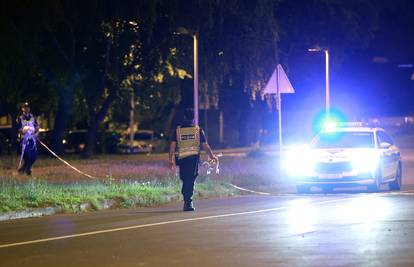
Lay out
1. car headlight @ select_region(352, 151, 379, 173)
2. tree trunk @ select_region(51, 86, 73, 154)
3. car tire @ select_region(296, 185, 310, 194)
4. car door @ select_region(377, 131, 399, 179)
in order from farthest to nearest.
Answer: tree trunk @ select_region(51, 86, 73, 154), car door @ select_region(377, 131, 399, 179), car tire @ select_region(296, 185, 310, 194), car headlight @ select_region(352, 151, 379, 173)

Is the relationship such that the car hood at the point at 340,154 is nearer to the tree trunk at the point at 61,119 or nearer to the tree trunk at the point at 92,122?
the tree trunk at the point at 92,122

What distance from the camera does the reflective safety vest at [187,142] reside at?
1683 centimetres

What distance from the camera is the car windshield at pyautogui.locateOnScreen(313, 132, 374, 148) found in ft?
72.6

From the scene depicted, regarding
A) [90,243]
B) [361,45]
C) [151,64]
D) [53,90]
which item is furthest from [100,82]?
[90,243]

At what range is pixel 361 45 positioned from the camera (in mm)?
58000

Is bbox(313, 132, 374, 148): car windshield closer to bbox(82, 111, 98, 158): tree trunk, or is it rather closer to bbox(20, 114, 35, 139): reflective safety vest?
bbox(20, 114, 35, 139): reflective safety vest

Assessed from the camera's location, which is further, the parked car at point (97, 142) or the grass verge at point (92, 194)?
the parked car at point (97, 142)

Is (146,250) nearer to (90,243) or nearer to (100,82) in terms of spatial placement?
(90,243)

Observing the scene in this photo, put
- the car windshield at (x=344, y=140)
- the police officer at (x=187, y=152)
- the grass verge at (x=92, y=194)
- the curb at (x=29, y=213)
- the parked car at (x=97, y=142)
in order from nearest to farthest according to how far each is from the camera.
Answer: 1. the curb at (x=29, y=213)
2. the police officer at (x=187, y=152)
3. the grass verge at (x=92, y=194)
4. the car windshield at (x=344, y=140)
5. the parked car at (x=97, y=142)

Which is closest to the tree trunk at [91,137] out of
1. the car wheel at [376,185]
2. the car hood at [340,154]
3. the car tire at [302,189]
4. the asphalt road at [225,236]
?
the car tire at [302,189]

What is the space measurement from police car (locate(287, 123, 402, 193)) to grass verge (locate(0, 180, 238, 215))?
1880 millimetres

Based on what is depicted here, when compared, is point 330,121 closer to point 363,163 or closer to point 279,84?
point 279,84

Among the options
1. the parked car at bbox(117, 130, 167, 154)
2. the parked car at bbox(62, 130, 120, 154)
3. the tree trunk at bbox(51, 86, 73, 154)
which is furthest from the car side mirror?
the parked car at bbox(62, 130, 120, 154)

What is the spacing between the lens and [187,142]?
55.4 feet
